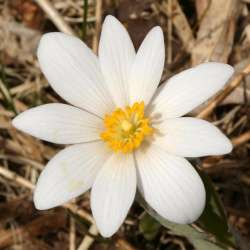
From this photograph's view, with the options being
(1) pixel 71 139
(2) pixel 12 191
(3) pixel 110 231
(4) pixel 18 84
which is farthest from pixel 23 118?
(4) pixel 18 84

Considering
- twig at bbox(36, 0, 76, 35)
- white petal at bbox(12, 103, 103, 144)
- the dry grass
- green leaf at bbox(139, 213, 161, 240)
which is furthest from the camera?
twig at bbox(36, 0, 76, 35)

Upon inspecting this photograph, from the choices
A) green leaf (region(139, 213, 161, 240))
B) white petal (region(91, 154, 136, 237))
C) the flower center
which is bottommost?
green leaf (region(139, 213, 161, 240))

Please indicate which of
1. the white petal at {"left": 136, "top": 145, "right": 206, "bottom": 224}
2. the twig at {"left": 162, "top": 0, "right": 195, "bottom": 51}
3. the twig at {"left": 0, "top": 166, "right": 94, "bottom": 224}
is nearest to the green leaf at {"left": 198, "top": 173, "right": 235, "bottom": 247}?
the white petal at {"left": 136, "top": 145, "right": 206, "bottom": 224}

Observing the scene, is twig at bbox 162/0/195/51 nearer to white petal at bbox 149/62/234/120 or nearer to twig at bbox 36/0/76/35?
twig at bbox 36/0/76/35

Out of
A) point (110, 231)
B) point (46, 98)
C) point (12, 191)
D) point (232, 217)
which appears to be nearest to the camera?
point (110, 231)

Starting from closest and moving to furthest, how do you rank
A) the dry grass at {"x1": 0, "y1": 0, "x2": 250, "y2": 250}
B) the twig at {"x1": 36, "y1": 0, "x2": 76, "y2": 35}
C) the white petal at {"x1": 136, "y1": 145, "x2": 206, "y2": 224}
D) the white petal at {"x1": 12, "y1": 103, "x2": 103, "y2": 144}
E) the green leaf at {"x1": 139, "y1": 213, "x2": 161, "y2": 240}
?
the white petal at {"x1": 136, "y1": 145, "x2": 206, "y2": 224} → the white petal at {"x1": 12, "y1": 103, "x2": 103, "y2": 144} → the green leaf at {"x1": 139, "y1": 213, "x2": 161, "y2": 240} → the dry grass at {"x1": 0, "y1": 0, "x2": 250, "y2": 250} → the twig at {"x1": 36, "y1": 0, "x2": 76, "y2": 35}

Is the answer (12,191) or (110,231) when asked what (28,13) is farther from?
(110,231)

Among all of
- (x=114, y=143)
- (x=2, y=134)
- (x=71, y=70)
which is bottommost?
(x=2, y=134)
